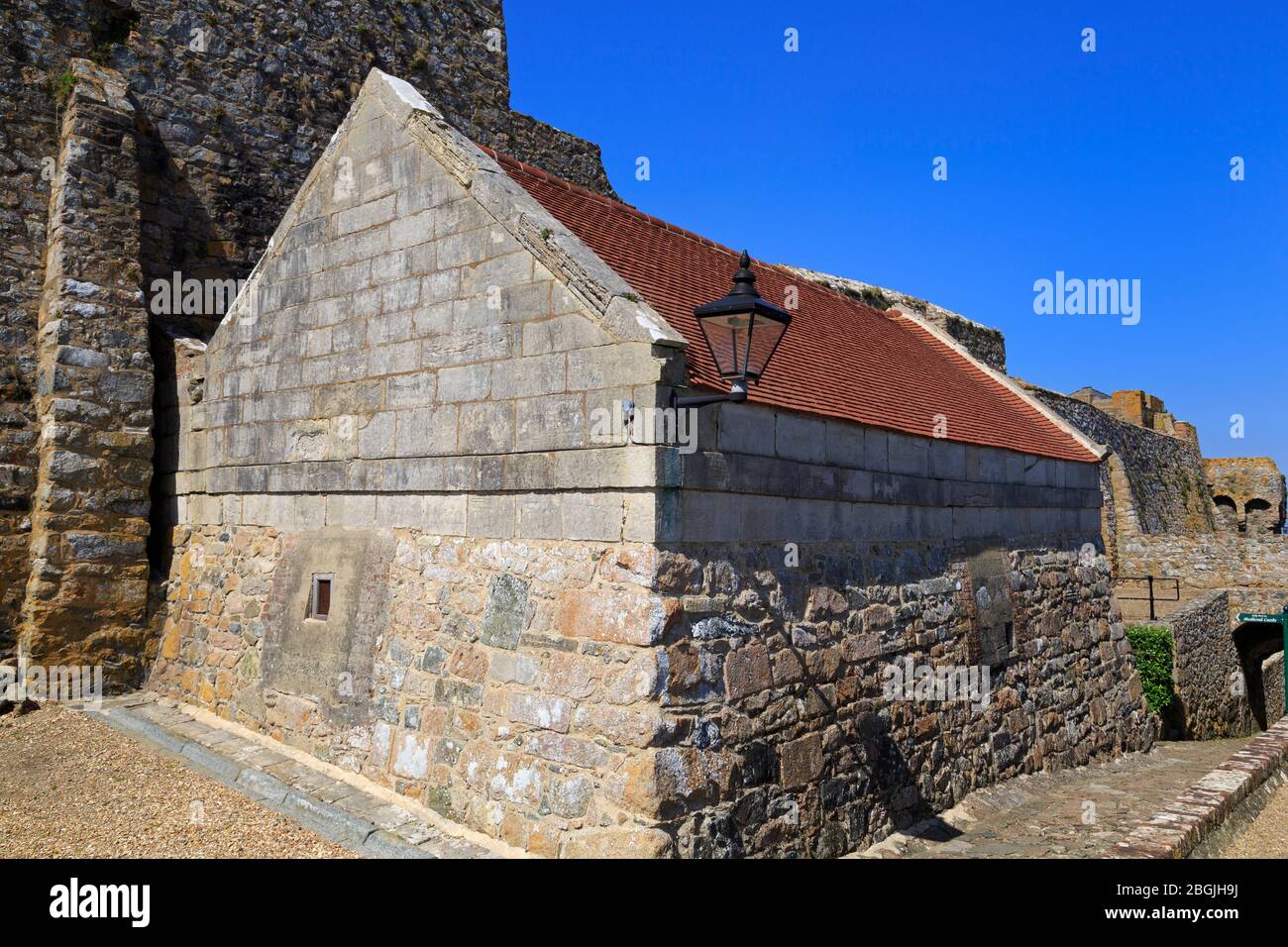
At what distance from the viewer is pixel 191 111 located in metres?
9.95

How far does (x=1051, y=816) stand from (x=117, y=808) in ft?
23.5

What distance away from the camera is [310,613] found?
7145mm

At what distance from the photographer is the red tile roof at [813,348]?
6438mm

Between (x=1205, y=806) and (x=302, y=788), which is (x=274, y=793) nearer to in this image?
(x=302, y=788)

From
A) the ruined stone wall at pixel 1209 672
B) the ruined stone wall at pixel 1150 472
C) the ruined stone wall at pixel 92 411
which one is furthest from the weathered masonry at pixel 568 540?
the ruined stone wall at pixel 1150 472

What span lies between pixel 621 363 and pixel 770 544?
1580 mm

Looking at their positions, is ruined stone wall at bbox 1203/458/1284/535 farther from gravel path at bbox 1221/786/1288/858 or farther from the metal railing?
gravel path at bbox 1221/786/1288/858

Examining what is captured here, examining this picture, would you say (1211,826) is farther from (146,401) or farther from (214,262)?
(214,262)

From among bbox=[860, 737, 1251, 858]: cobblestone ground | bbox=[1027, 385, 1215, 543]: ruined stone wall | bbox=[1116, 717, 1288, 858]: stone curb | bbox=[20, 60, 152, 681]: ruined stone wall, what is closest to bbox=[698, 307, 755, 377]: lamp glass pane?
bbox=[860, 737, 1251, 858]: cobblestone ground

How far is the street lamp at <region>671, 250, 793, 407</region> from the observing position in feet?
16.4

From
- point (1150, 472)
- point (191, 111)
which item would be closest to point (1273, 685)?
point (1150, 472)

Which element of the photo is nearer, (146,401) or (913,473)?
(913,473)

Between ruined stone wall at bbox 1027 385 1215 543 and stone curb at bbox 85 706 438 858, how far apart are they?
18981 mm
